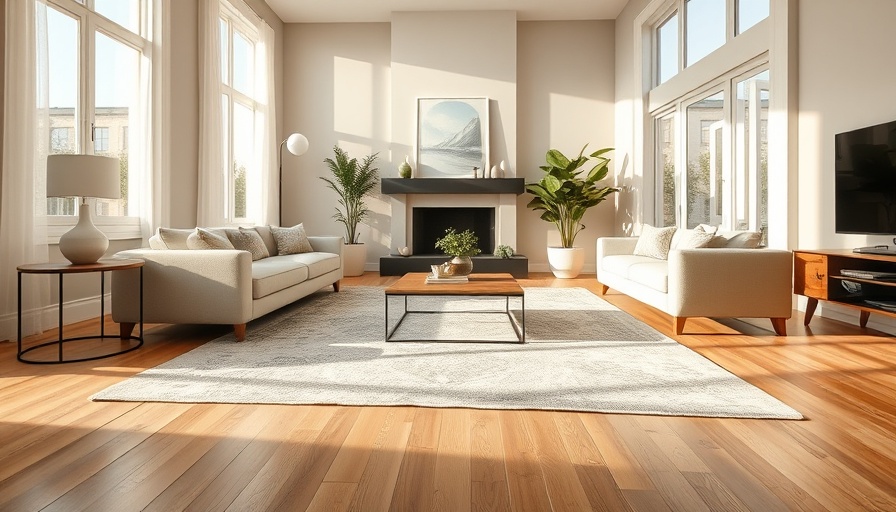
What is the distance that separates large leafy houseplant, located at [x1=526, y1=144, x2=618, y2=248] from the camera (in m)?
7.45

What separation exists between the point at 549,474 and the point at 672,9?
258 inches

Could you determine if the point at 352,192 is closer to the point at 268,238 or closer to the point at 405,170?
the point at 405,170

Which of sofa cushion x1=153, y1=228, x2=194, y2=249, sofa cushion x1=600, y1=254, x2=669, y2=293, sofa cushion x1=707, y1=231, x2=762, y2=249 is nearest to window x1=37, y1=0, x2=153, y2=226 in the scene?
sofa cushion x1=153, y1=228, x2=194, y2=249

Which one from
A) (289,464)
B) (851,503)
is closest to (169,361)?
(289,464)

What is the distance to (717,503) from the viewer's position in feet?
4.87

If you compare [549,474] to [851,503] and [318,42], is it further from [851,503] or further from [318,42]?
[318,42]

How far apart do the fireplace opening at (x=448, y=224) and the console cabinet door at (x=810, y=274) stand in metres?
4.51

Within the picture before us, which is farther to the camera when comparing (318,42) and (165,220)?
(318,42)

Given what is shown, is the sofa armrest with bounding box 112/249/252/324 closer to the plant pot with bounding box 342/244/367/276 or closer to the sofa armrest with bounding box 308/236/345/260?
the sofa armrest with bounding box 308/236/345/260

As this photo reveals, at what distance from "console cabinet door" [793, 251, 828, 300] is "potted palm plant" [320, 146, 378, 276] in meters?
5.17

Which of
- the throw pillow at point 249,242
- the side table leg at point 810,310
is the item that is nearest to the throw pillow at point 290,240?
the throw pillow at point 249,242

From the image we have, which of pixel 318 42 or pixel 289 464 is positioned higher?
pixel 318 42

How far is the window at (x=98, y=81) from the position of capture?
4.07 meters

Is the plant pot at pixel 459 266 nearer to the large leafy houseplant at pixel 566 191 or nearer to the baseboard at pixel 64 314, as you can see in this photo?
the baseboard at pixel 64 314
